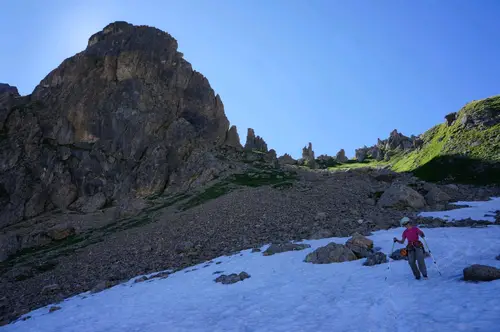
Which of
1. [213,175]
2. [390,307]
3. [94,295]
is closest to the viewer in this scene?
[390,307]

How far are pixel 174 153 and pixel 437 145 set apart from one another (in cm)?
8018

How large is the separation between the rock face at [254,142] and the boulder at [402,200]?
119314mm

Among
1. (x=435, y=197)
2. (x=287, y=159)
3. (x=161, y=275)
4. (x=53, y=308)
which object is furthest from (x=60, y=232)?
(x=287, y=159)

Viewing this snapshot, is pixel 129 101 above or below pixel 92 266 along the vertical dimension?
above

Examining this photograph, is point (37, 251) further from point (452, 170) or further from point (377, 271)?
point (452, 170)

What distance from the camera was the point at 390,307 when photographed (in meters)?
12.9

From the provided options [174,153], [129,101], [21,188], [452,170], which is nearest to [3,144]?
[21,188]

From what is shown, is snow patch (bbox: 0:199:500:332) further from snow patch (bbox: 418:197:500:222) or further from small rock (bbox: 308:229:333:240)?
snow patch (bbox: 418:197:500:222)

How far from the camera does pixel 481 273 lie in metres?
13.4

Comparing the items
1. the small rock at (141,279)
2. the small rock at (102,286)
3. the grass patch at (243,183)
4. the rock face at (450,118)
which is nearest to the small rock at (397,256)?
the small rock at (141,279)

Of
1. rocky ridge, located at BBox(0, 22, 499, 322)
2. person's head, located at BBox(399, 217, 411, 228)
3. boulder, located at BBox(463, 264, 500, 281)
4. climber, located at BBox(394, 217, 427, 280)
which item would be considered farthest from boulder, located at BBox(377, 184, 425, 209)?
boulder, located at BBox(463, 264, 500, 281)

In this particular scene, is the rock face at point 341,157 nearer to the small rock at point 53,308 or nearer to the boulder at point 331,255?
the boulder at point 331,255

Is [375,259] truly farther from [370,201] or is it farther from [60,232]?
[60,232]

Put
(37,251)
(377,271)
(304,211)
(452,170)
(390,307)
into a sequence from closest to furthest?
(390,307), (377,271), (304,211), (37,251), (452,170)
